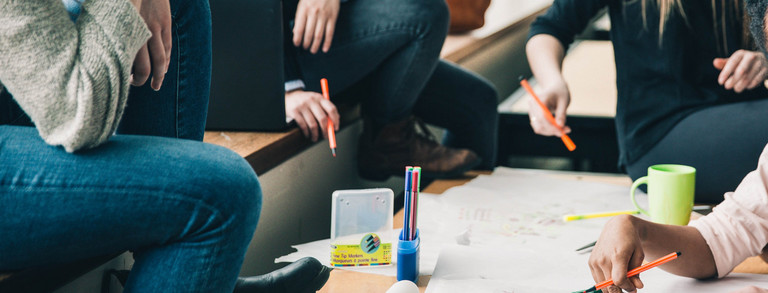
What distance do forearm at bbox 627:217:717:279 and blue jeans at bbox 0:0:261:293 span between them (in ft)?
1.55

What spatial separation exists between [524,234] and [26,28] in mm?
849

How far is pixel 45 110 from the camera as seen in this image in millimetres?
574

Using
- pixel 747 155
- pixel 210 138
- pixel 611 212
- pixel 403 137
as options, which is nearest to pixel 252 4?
pixel 210 138

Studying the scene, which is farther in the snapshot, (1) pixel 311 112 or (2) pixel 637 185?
(1) pixel 311 112

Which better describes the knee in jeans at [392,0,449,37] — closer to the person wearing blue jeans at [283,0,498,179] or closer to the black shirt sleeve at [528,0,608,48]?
the person wearing blue jeans at [283,0,498,179]

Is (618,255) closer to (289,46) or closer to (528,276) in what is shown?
(528,276)

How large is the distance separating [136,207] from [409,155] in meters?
0.95

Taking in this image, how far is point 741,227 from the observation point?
91 cm

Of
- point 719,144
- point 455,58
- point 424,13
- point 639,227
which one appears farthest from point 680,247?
point 455,58

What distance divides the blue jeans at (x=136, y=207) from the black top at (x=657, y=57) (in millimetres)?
948

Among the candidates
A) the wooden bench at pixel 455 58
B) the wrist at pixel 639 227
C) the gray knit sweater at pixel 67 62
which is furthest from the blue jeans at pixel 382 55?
the gray knit sweater at pixel 67 62

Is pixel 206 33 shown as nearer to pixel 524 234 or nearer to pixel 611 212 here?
pixel 524 234

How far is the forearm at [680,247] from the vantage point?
2.81 feet

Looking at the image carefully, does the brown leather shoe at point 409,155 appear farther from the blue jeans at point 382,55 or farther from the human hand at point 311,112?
the human hand at point 311,112
